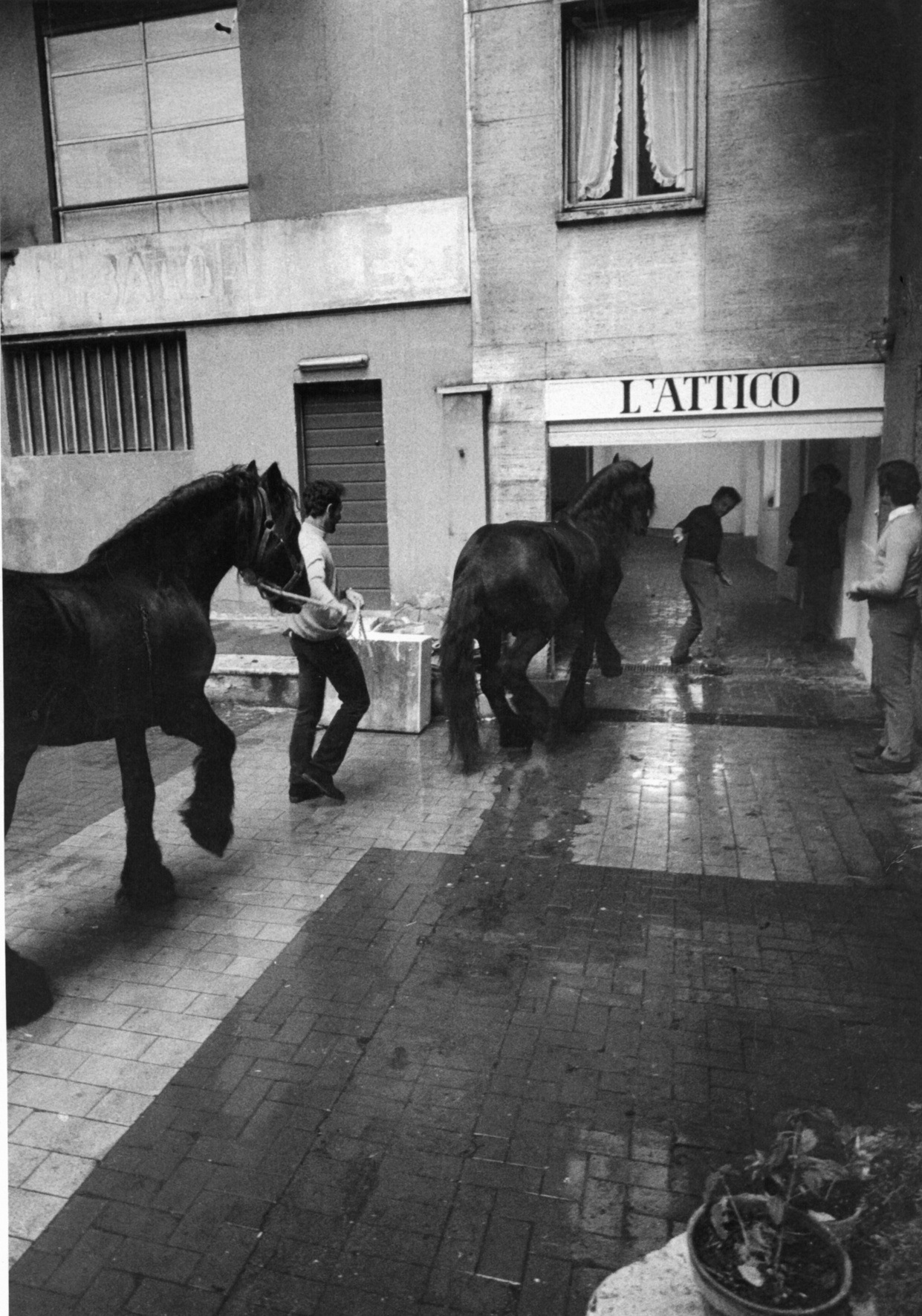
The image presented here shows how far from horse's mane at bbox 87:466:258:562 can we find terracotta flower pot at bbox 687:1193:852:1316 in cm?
239

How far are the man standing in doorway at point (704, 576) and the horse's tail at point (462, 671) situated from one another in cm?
103

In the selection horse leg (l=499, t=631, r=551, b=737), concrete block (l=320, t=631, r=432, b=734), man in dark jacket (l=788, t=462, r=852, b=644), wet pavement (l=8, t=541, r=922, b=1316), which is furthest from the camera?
concrete block (l=320, t=631, r=432, b=734)

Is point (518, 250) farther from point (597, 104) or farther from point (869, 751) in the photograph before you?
point (869, 751)

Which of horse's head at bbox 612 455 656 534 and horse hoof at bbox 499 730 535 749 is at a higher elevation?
horse's head at bbox 612 455 656 534

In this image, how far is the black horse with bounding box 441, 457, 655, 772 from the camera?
355 centimetres

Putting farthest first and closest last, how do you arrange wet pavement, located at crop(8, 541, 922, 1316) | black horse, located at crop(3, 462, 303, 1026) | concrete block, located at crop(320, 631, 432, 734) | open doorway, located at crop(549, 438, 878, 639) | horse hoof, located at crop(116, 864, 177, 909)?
1. concrete block, located at crop(320, 631, 432, 734)
2. horse hoof, located at crop(116, 864, 177, 909)
3. open doorway, located at crop(549, 438, 878, 639)
4. black horse, located at crop(3, 462, 303, 1026)
5. wet pavement, located at crop(8, 541, 922, 1316)

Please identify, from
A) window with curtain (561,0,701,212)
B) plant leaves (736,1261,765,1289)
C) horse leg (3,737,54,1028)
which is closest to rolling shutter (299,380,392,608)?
window with curtain (561,0,701,212)

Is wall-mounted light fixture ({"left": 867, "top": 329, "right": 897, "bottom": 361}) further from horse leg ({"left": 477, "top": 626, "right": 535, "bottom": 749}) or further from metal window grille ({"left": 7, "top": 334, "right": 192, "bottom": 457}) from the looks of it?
metal window grille ({"left": 7, "top": 334, "right": 192, "bottom": 457})

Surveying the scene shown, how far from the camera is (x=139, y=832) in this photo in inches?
127

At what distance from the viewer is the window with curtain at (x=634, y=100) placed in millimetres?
2812

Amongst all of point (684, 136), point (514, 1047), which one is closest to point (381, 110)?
point (684, 136)

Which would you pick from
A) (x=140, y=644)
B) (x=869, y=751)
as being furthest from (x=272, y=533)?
(x=869, y=751)

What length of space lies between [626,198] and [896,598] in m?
1.55

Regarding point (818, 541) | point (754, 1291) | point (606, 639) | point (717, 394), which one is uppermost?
point (717, 394)
